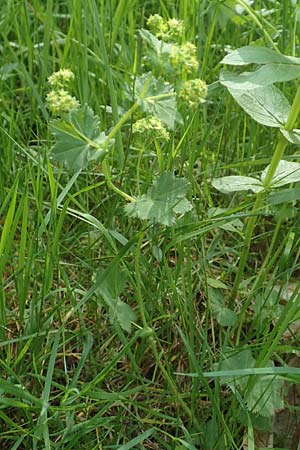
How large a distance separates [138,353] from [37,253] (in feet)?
0.94

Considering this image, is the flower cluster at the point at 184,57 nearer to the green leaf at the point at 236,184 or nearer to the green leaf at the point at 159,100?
the green leaf at the point at 159,100

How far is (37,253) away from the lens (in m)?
1.53

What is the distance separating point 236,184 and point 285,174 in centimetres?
11

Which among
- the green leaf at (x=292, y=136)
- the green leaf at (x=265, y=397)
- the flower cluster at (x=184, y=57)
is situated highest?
the flower cluster at (x=184, y=57)

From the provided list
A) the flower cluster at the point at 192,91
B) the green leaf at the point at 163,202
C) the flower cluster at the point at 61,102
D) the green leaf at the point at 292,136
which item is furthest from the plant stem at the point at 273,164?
Answer: the flower cluster at the point at 61,102

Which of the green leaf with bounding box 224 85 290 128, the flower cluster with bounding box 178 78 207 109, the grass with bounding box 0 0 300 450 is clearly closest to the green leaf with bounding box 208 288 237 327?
the grass with bounding box 0 0 300 450

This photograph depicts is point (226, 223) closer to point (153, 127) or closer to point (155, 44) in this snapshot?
point (153, 127)

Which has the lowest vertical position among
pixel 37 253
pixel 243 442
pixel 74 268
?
pixel 243 442

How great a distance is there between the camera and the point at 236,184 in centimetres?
153

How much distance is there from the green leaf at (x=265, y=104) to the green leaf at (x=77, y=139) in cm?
38

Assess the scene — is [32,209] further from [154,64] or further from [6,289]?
[154,64]

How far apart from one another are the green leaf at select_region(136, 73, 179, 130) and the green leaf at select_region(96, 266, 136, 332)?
0.30 m

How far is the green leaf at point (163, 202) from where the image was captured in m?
1.33

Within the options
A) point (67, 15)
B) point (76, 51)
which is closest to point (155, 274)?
point (76, 51)
